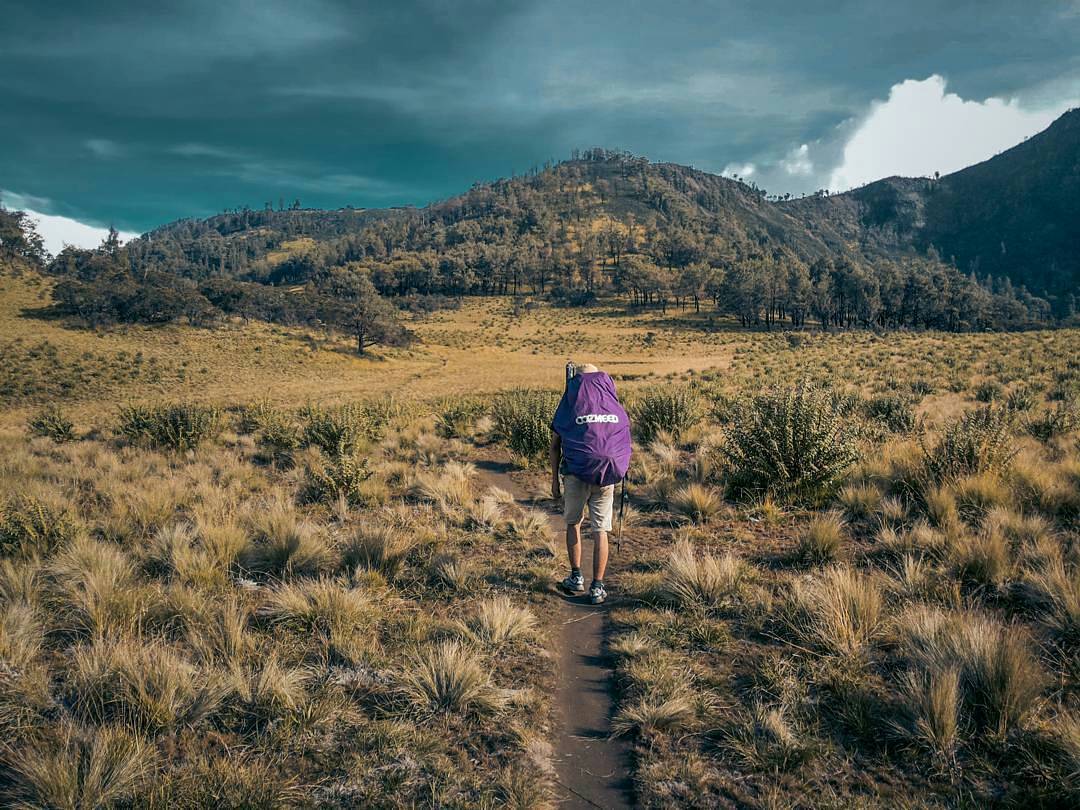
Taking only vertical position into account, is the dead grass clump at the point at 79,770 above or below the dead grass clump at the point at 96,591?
below

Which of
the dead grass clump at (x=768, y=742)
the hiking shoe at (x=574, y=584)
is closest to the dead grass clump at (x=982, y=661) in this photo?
the dead grass clump at (x=768, y=742)

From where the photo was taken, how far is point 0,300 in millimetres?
49750

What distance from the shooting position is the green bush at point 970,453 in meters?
6.60

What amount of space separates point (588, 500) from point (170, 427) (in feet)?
38.9

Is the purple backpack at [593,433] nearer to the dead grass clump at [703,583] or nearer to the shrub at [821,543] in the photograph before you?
the dead grass clump at [703,583]

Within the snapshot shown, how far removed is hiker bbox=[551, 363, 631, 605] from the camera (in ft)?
16.2

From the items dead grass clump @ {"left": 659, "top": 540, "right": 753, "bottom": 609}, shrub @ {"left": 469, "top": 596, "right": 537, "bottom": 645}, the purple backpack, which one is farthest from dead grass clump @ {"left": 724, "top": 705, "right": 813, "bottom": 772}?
the purple backpack

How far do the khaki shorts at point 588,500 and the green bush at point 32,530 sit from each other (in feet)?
19.0

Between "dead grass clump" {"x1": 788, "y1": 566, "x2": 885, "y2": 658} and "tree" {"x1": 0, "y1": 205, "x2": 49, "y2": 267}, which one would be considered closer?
"dead grass clump" {"x1": 788, "y1": 566, "x2": 885, "y2": 658}

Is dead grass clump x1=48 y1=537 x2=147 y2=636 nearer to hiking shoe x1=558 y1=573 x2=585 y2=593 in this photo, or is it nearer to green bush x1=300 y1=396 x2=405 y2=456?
hiking shoe x1=558 y1=573 x2=585 y2=593

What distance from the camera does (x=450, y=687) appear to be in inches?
138

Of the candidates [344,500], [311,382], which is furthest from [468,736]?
[311,382]

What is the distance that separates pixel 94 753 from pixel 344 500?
5.11 m

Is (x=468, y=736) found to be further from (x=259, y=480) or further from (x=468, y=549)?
(x=259, y=480)
